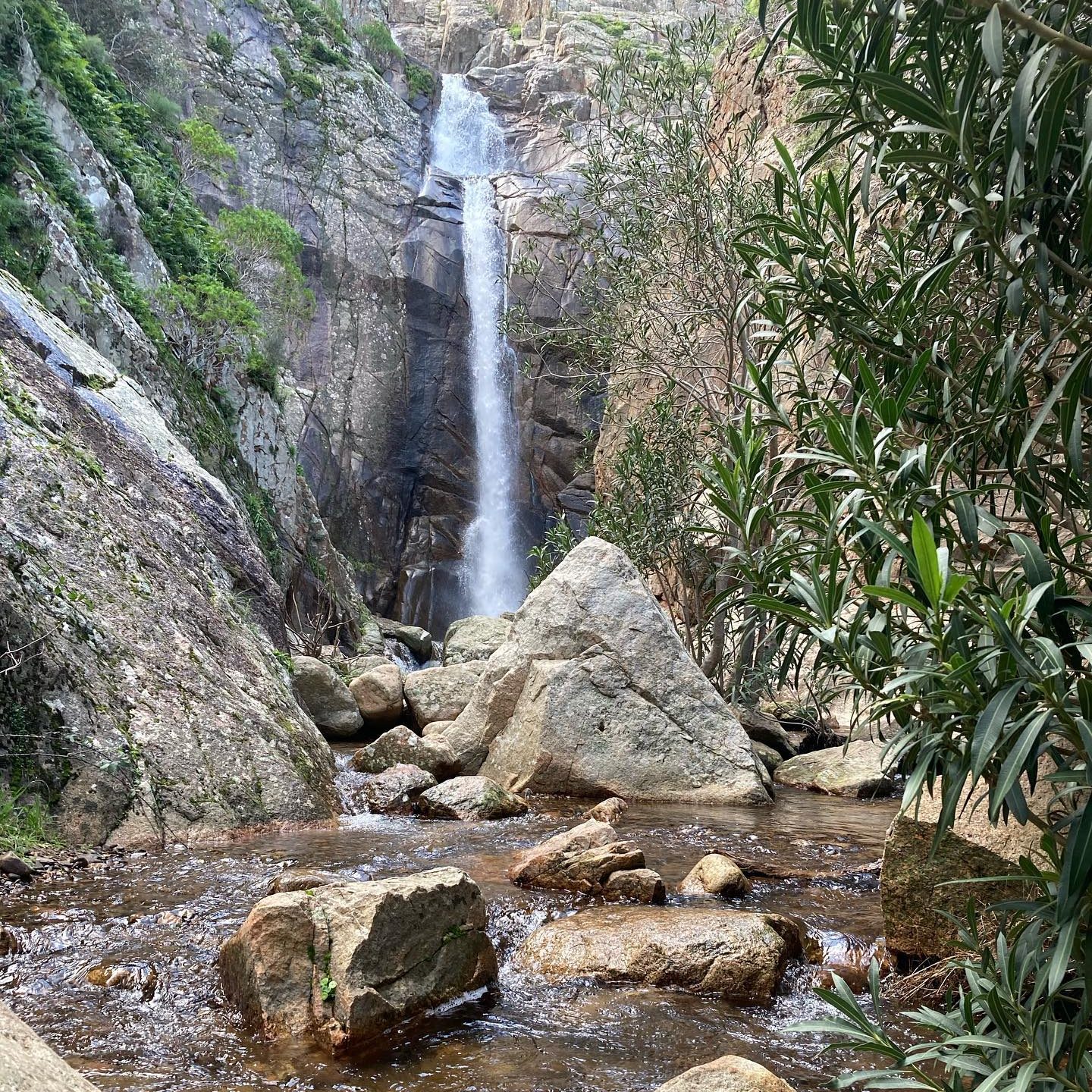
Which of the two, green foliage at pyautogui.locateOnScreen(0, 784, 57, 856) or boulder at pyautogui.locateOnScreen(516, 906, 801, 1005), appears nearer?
boulder at pyautogui.locateOnScreen(516, 906, 801, 1005)

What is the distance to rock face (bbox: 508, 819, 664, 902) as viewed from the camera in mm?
5207

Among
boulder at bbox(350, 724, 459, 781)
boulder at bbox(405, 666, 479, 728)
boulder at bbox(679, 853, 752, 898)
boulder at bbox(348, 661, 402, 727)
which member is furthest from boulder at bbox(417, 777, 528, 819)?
boulder at bbox(348, 661, 402, 727)

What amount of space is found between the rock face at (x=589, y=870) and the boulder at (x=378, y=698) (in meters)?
6.54

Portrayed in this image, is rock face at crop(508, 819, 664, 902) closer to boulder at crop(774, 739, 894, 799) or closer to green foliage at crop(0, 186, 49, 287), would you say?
boulder at crop(774, 739, 894, 799)

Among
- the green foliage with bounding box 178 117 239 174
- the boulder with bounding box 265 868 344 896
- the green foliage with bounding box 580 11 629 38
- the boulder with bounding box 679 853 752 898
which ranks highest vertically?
the green foliage with bounding box 580 11 629 38

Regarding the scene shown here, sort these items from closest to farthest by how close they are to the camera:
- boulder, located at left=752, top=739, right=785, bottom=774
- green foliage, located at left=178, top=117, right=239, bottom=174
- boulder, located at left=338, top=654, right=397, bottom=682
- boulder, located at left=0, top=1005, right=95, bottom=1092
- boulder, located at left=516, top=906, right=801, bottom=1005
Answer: boulder, located at left=0, top=1005, right=95, bottom=1092, boulder, located at left=516, top=906, right=801, bottom=1005, boulder, located at left=752, top=739, right=785, bottom=774, boulder, located at left=338, top=654, right=397, bottom=682, green foliage, located at left=178, top=117, right=239, bottom=174

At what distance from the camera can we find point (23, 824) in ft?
16.8

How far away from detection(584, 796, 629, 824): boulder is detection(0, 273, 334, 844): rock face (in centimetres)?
200

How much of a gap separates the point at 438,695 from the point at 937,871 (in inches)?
337

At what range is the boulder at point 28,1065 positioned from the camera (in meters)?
1.56

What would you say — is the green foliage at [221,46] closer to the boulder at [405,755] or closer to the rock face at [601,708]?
the rock face at [601,708]

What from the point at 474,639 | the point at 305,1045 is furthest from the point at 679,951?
the point at 474,639

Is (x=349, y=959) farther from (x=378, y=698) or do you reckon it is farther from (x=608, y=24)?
(x=608, y=24)

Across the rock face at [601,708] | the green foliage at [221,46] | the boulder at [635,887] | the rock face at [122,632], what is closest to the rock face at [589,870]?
the boulder at [635,887]
